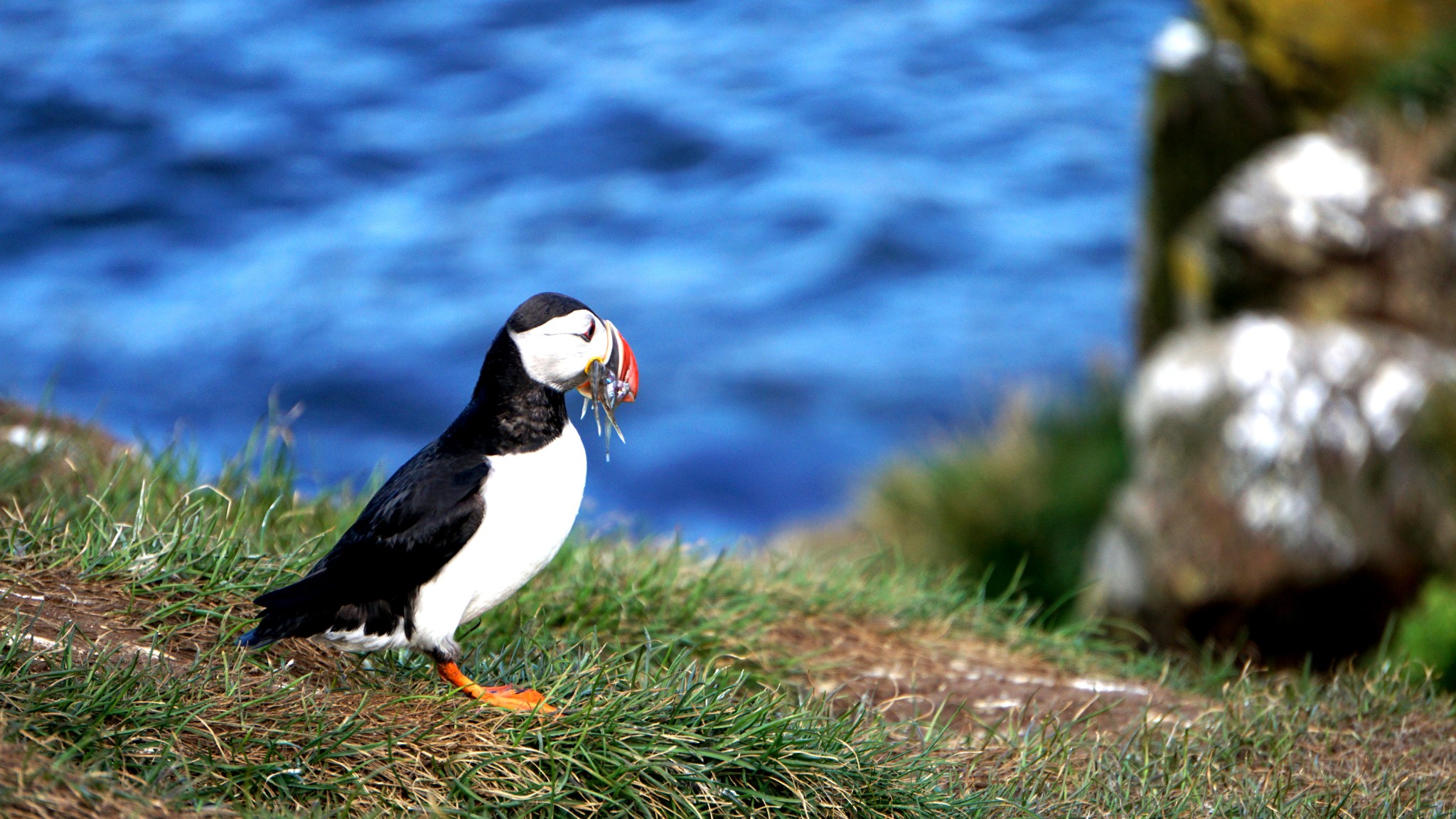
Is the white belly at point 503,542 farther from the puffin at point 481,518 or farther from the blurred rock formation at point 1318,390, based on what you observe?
the blurred rock formation at point 1318,390

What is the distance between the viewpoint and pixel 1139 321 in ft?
25.9

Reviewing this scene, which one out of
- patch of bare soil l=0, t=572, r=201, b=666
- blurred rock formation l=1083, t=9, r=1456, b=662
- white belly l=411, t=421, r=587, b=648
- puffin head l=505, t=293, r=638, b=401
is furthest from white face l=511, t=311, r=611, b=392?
blurred rock formation l=1083, t=9, r=1456, b=662

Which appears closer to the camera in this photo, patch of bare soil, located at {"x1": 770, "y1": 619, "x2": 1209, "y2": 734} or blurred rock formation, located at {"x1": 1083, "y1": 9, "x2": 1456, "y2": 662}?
patch of bare soil, located at {"x1": 770, "y1": 619, "x2": 1209, "y2": 734}

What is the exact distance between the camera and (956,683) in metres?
4.01

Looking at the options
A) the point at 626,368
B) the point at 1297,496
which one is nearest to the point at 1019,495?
the point at 1297,496

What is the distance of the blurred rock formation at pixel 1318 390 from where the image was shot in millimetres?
6191

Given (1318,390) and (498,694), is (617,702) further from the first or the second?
(1318,390)

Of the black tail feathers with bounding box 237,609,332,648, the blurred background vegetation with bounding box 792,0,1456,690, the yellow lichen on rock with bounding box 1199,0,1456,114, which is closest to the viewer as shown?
the black tail feathers with bounding box 237,609,332,648

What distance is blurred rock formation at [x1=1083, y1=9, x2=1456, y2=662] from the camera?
6.19 m

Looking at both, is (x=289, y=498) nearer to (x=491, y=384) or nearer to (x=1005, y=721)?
(x=491, y=384)

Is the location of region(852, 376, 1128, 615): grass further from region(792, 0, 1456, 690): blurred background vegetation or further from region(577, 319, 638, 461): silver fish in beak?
region(577, 319, 638, 461): silver fish in beak

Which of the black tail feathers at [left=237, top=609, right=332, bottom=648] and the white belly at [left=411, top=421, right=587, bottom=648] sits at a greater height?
the white belly at [left=411, top=421, right=587, bottom=648]

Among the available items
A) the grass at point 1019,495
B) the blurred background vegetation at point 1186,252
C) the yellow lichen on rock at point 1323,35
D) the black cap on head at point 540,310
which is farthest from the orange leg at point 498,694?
the yellow lichen on rock at point 1323,35

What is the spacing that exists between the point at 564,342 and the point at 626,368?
14cm
